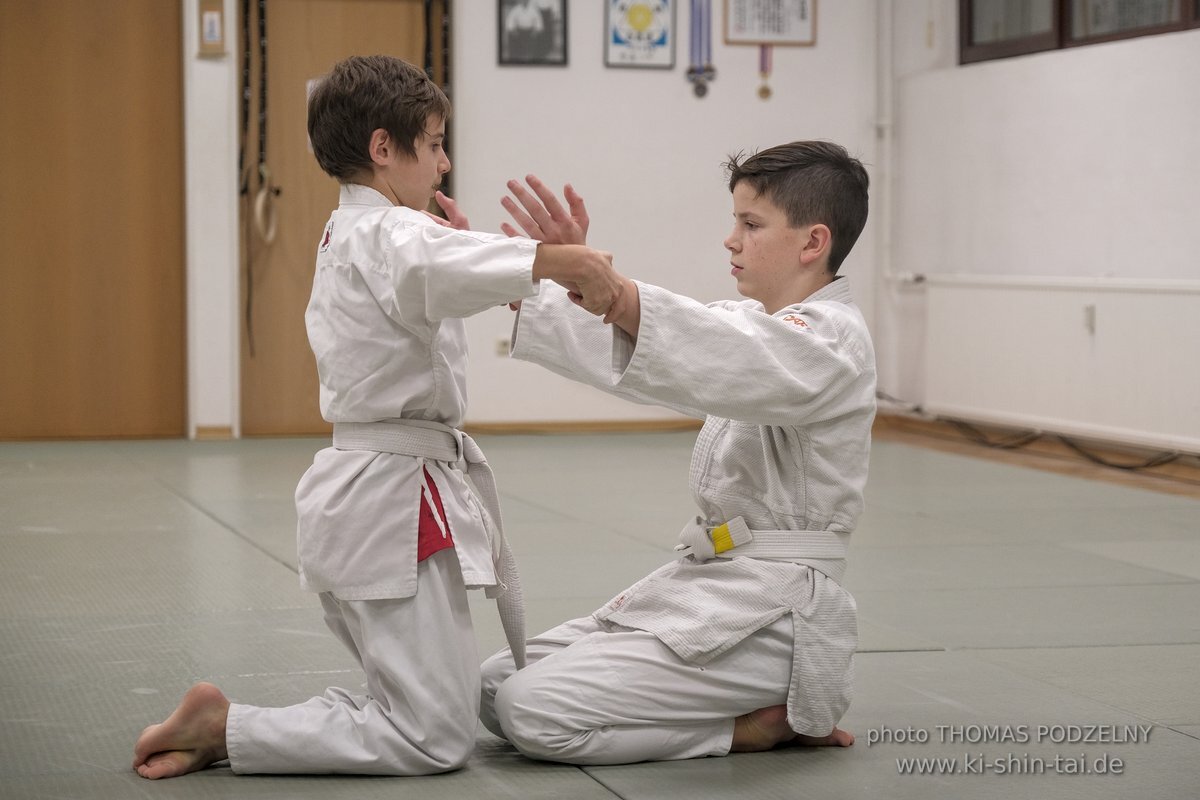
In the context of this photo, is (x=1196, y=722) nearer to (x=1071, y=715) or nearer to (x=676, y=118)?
(x=1071, y=715)

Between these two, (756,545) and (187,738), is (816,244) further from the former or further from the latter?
(187,738)

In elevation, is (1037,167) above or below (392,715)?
above

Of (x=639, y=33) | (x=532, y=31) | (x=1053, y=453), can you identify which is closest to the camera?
(x=1053, y=453)

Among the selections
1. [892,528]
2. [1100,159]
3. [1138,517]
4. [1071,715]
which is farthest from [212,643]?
[1100,159]

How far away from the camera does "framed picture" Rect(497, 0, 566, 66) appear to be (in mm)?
7426

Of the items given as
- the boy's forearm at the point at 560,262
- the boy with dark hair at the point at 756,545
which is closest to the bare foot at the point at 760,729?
the boy with dark hair at the point at 756,545

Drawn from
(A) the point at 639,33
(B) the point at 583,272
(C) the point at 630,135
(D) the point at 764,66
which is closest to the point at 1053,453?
(D) the point at 764,66

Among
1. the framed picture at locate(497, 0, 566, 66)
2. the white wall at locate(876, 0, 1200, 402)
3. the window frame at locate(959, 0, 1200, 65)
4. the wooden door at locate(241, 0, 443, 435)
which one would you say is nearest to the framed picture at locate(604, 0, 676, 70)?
the framed picture at locate(497, 0, 566, 66)

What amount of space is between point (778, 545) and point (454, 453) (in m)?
0.52

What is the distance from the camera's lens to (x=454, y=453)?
7.45ft

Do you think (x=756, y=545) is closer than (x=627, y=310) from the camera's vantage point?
No

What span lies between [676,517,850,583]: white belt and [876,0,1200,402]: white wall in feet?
13.7

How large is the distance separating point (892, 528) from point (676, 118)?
353cm

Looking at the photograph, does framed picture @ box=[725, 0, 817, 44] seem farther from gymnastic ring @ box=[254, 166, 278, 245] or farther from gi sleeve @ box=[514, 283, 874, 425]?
gi sleeve @ box=[514, 283, 874, 425]
